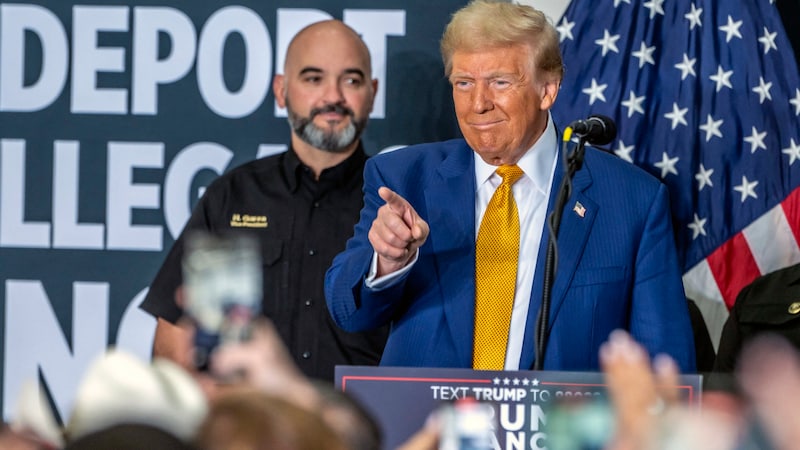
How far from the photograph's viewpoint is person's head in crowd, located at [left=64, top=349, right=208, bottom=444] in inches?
29.9

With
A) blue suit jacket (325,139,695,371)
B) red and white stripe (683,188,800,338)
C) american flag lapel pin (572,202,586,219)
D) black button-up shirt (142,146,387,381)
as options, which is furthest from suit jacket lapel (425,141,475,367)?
red and white stripe (683,188,800,338)

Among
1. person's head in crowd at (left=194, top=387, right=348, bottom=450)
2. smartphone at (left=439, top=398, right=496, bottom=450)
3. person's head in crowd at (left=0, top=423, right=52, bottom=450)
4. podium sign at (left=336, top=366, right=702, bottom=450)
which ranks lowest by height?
podium sign at (left=336, top=366, right=702, bottom=450)

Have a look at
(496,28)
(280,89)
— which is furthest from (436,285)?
(280,89)

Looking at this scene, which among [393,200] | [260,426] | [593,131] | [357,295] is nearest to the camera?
[260,426]

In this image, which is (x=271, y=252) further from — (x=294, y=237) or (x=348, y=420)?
(x=348, y=420)

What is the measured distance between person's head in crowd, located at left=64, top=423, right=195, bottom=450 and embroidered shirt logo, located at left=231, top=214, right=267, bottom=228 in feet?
10.7

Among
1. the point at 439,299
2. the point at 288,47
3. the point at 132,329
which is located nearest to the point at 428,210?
the point at 439,299

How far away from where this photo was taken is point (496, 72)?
250 cm

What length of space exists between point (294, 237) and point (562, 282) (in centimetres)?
173

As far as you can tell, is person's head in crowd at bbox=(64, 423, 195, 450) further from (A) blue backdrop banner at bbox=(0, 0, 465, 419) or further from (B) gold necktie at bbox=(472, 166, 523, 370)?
(A) blue backdrop banner at bbox=(0, 0, 465, 419)

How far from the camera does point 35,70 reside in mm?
4395

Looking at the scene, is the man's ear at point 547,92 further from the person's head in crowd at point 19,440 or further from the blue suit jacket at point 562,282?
the person's head in crowd at point 19,440

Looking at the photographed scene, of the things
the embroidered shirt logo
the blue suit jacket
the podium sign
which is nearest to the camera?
the podium sign

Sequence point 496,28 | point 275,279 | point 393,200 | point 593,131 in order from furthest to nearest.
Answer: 1. point 275,279
2. point 496,28
3. point 593,131
4. point 393,200
